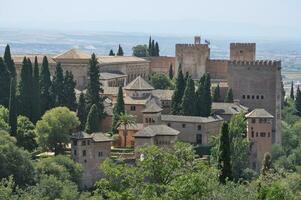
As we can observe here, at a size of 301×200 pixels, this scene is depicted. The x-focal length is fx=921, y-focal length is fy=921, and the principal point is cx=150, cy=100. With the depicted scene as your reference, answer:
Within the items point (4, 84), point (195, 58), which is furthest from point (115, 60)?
point (4, 84)

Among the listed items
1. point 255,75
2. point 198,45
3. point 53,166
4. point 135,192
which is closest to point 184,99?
point 255,75

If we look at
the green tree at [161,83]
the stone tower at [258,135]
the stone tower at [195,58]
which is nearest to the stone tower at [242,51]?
the stone tower at [195,58]

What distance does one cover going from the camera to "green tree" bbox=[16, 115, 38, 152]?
5891cm

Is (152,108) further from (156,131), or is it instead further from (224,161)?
(224,161)

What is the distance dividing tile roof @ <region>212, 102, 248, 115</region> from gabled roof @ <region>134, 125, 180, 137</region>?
872 centimetres

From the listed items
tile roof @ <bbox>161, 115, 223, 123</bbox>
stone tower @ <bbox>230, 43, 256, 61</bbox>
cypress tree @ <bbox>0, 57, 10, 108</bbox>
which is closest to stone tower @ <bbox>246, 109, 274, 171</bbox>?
tile roof @ <bbox>161, 115, 223, 123</bbox>

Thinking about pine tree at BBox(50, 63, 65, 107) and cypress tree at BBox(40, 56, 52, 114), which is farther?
pine tree at BBox(50, 63, 65, 107)

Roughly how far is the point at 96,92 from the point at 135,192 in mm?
33787

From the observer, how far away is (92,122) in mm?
61500

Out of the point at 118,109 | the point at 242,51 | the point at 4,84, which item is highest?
the point at 242,51

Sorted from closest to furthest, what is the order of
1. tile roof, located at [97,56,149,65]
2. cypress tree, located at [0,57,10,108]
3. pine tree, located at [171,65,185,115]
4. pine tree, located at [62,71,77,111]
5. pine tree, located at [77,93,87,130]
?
pine tree, located at [77,93,87,130], cypress tree, located at [0,57,10,108], pine tree, located at [62,71,77,111], pine tree, located at [171,65,185,115], tile roof, located at [97,56,149,65]

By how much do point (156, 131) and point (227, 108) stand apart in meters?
11.3

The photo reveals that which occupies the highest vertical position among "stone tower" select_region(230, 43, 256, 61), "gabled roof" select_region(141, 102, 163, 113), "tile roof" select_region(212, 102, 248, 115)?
"stone tower" select_region(230, 43, 256, 61)

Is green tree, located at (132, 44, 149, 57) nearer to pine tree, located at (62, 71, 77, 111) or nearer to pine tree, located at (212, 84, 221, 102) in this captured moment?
pine tree, located at (212, 84, 221, 102)
